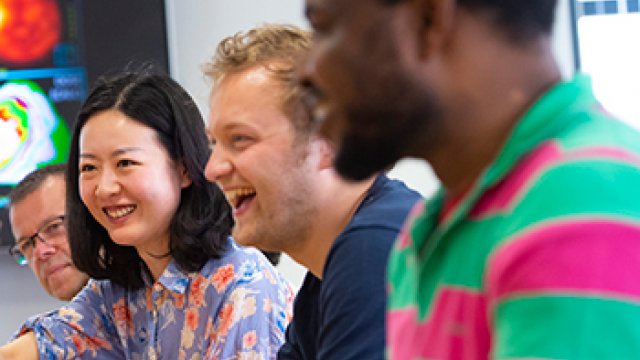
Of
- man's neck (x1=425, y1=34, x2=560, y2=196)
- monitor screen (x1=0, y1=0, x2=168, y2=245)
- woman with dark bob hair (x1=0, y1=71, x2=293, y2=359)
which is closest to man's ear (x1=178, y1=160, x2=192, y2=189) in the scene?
woman with dark bob hair (x1=0, y1=71, x2=293, y2=359)

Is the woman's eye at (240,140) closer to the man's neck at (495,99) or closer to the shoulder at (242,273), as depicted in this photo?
the shoulder at (242,273)

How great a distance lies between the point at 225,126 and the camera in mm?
1326

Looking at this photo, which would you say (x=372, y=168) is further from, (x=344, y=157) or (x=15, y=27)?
(x=15, y=27)

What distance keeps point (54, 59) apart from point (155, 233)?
50.6 inches

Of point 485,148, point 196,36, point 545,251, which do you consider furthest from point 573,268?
point 196,36

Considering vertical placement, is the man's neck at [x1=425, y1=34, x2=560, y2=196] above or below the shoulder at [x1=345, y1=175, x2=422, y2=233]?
above

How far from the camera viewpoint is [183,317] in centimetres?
186

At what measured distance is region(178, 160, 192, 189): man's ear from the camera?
6.29ft

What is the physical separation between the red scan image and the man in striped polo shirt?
8.23 feet

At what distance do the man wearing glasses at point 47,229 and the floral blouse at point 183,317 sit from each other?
0.33 m

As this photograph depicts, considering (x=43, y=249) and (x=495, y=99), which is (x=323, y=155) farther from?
(x=43, y=249)

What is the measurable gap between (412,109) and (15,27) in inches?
103

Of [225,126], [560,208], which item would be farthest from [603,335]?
[225,126]

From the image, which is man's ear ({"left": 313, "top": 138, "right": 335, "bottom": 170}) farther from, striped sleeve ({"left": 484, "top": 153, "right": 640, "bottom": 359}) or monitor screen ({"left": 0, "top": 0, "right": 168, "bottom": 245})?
monitor screen ({"left": 0, "top": 0, "right": 168, "bottom": 245})
